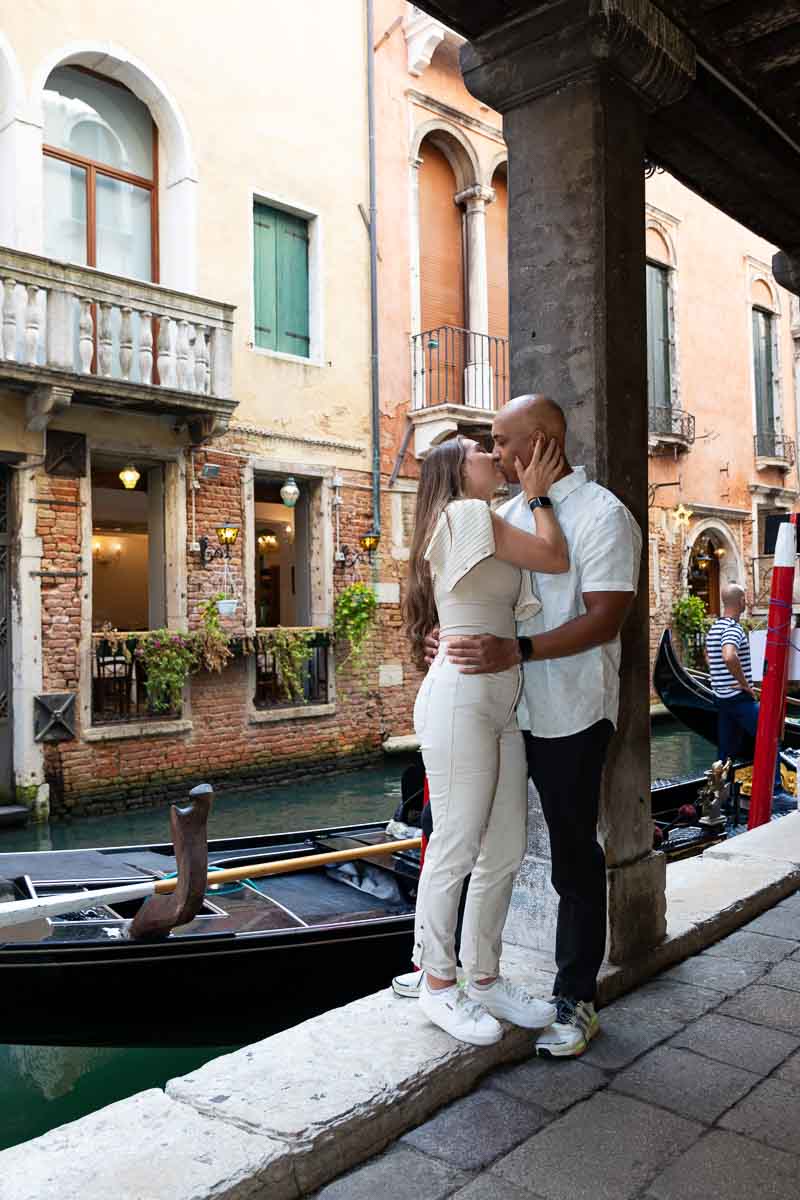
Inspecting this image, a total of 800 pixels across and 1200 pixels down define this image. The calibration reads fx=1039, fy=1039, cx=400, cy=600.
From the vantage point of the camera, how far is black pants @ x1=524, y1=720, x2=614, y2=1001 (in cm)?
207

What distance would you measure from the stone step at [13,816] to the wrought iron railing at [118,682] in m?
0.91

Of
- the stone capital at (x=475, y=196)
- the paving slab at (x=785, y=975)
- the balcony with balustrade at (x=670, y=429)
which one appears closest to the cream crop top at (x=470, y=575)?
the paving slab at (x=785, y=975)

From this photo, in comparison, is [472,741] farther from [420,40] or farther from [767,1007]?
[420,40]

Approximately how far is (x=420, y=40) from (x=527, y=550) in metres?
10.3

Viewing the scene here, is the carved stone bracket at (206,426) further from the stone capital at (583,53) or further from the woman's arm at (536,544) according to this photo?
the woman's arm at (536,544)

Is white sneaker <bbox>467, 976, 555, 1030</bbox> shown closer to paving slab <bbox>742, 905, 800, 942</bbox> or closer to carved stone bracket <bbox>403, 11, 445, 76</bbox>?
paving slab <bbox>742, 905, 800, 942</bbox>

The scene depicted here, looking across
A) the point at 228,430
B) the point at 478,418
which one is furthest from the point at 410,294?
the point at 228,430

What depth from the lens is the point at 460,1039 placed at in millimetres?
1979

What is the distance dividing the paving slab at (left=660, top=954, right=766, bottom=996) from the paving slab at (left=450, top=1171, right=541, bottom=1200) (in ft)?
3.19

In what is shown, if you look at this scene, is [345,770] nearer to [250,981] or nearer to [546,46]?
[250,981]

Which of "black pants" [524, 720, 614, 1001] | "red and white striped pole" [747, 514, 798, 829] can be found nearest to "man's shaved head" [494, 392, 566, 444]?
"black pants" [524, 720, 614, 1001]

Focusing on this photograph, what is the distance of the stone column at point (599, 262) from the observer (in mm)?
2455

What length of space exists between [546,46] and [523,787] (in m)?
1.77

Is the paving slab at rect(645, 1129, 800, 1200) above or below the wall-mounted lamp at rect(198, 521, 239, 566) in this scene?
below
